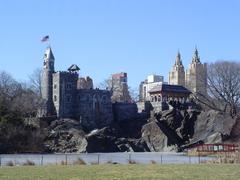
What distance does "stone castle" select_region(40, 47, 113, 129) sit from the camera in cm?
12550

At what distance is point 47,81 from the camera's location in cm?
13038

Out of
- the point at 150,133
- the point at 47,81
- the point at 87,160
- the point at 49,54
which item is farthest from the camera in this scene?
the point at 49,54

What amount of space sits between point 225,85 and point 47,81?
4200 cm

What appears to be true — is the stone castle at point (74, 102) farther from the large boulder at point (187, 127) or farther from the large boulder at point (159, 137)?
the large boulder at point (187, 127)

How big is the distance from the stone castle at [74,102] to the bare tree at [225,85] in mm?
24736

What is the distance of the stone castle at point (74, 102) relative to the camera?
125500mm

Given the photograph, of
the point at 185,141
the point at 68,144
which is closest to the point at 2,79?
the point at 68,144

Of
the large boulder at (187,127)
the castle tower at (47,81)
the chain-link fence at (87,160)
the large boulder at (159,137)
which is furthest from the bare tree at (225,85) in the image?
the chain-link fence at (87,160)

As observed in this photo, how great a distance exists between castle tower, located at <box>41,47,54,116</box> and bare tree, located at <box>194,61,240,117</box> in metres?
37.2

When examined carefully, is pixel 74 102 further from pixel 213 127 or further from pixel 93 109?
pixel 213 127

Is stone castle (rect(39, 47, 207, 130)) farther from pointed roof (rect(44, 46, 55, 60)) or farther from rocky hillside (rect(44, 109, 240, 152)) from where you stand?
rocky hillside (rect(44, 109, 240, 152))

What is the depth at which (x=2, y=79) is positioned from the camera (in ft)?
404

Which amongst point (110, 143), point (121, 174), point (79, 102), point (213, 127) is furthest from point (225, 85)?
point (121, 174)

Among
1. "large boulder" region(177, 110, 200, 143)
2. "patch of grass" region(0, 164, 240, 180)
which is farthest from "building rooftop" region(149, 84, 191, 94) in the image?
"patch of grass" region(0, 164, 240, 180)
